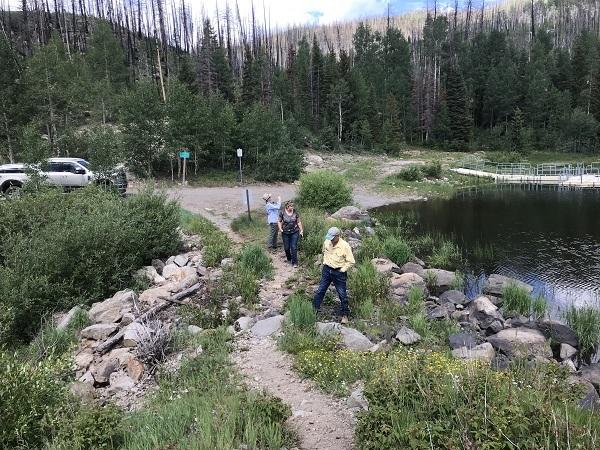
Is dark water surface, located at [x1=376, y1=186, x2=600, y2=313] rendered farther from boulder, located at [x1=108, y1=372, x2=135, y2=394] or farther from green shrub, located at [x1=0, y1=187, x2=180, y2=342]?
green shrub, located at [x1=0, y1=187, x2=180, y2=342]

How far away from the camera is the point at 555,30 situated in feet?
394

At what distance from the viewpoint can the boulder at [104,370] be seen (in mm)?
8055

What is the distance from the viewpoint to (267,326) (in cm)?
952

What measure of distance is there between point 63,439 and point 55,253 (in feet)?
27.6

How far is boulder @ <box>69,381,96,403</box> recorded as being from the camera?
22.7 ft

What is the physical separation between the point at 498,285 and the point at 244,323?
8.57 metres

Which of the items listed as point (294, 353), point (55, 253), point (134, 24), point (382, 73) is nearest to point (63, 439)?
point (294, 353)

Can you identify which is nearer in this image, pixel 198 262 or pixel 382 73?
pixel 198 262

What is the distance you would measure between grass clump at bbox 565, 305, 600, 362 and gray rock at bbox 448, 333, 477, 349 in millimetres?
2903

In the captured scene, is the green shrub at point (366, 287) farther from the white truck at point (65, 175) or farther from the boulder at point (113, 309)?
the white truck at point (65, 175)

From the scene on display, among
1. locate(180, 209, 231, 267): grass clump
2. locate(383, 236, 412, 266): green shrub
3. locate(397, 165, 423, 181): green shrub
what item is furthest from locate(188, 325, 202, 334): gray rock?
locate(397, 165, 423, 181): green shrub

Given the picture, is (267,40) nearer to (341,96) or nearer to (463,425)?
(341,96)

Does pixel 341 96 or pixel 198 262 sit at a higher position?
pixel 341 96

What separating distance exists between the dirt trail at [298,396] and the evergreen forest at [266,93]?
27814 mm
